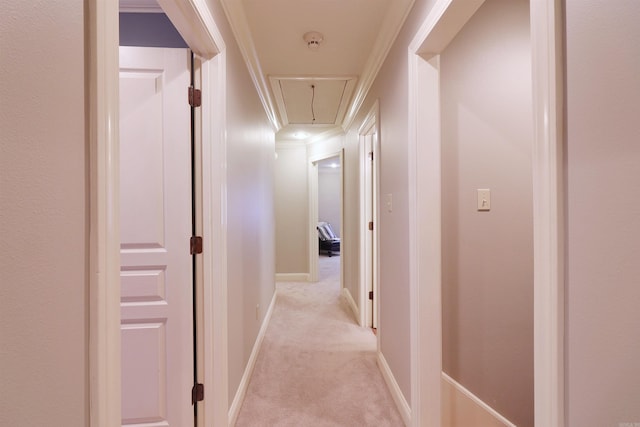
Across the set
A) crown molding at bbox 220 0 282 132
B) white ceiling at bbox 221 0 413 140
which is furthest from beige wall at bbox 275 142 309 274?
crown molding at bbox 220 0 282 132

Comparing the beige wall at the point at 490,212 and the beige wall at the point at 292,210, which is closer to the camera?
the beige wall at the point at 490,212

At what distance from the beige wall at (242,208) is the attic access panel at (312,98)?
397 millimetres

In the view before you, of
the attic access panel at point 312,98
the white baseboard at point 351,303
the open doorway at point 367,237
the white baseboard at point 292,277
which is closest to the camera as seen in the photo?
the attic access panel at point 312,98

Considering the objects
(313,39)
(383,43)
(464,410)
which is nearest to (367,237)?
(464,410)

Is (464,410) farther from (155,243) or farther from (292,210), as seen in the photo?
(292,210)

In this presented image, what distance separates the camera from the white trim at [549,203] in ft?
2.25

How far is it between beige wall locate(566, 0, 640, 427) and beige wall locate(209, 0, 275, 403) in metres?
1.51

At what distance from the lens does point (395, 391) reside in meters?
1.90

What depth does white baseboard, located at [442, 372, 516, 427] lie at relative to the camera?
164 centimetres

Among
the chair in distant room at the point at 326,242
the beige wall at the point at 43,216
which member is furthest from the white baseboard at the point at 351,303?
the chair in distant room at the point at 326,242

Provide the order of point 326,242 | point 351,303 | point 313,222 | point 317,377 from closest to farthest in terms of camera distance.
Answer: point 317,377 → point 351,303 → point 313,222 → point 326,242

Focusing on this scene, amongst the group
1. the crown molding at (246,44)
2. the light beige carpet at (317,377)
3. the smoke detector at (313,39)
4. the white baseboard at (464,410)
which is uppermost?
the smoke detector at (313,39)

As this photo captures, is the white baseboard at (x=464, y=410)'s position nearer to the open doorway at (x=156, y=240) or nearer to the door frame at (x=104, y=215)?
the open doorway at (x=156, y=240)

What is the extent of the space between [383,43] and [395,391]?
2454 millimetres
